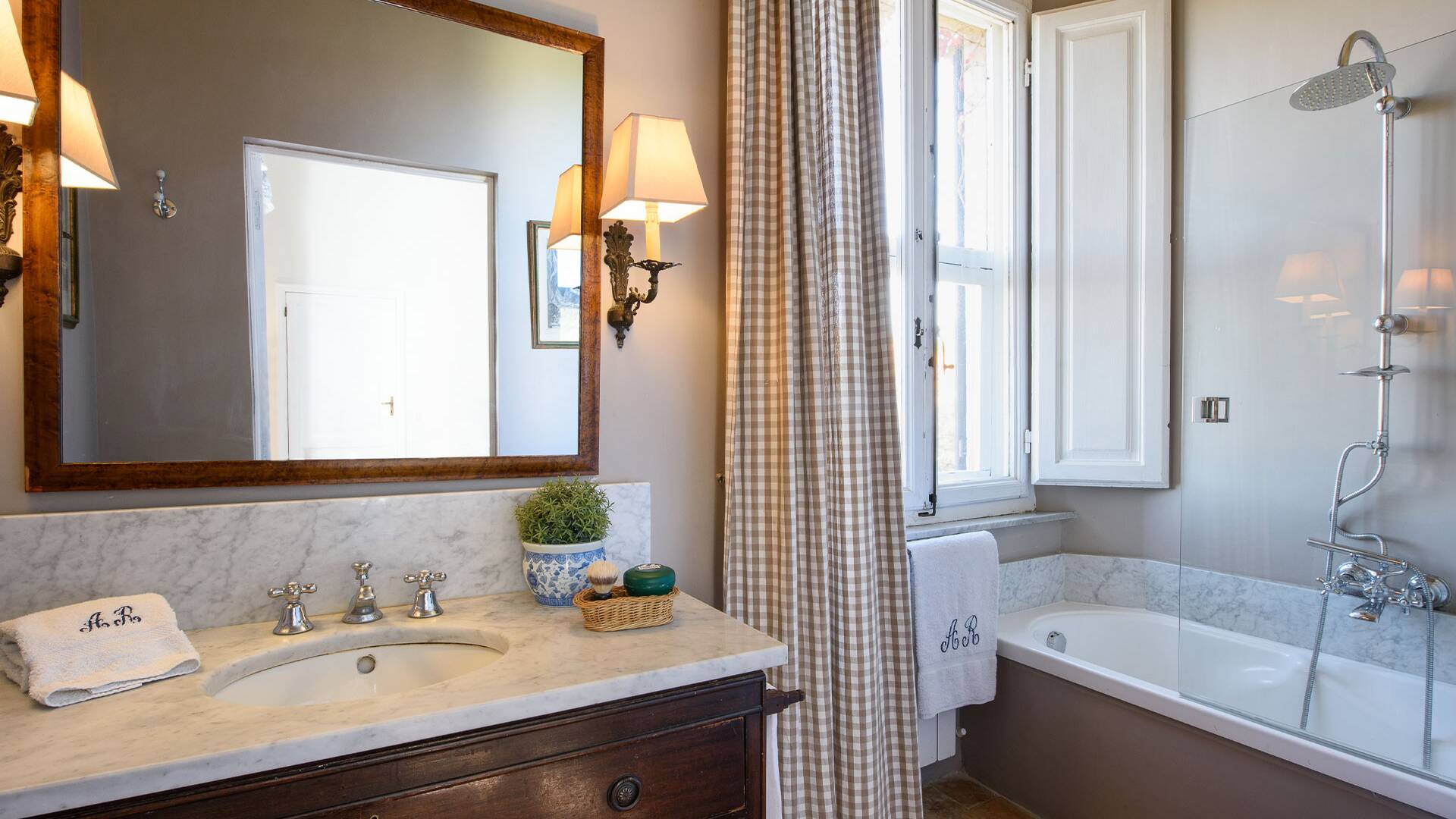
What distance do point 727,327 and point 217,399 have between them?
1027 mm

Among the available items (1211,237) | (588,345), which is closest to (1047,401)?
(1211,237)

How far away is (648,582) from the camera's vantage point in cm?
132

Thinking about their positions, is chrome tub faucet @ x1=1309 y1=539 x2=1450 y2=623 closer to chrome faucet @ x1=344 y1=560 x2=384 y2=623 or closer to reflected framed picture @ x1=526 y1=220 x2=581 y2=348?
reflected framed picture @ x1=526 y1=220 x2=581 y2=348

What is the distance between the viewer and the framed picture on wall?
120 centimetres

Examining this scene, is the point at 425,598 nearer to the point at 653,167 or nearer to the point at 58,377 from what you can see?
the point at 58,377

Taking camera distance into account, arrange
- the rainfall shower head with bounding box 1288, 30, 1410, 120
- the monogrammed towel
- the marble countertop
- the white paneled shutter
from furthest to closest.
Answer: the white paneled shutter < the monogrammed towel < the rainfall shower head with bounding box 1288, 30, 1410, 120 < the marble countertop

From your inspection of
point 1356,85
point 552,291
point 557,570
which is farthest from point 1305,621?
Answer: point 552,291

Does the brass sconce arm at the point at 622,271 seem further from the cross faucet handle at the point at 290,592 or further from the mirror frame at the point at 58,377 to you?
the cross faucet handle at the point at 290,592

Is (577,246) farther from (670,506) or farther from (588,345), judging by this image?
→ (670,506)

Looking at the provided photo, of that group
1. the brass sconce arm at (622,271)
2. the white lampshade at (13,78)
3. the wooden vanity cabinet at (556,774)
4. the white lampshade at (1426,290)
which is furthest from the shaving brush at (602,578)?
the white lampshade at (1426,290)

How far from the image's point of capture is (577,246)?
1650 millimetres

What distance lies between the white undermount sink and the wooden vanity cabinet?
0.24m

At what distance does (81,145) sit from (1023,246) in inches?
101

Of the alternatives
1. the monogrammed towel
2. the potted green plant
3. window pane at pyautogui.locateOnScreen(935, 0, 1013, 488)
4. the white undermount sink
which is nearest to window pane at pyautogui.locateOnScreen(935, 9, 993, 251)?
window pane at pyautogui.locateOnScreen(935, 0, 1013, 488)
